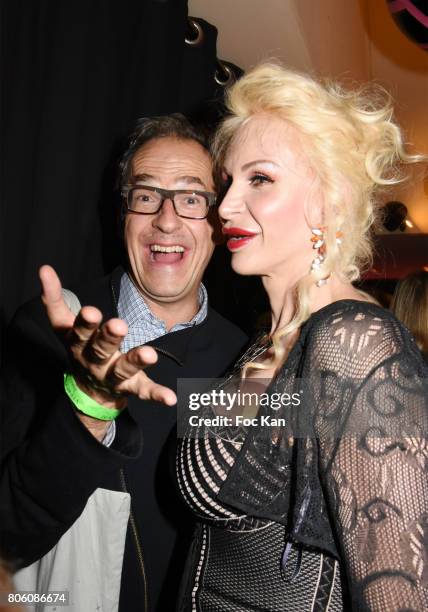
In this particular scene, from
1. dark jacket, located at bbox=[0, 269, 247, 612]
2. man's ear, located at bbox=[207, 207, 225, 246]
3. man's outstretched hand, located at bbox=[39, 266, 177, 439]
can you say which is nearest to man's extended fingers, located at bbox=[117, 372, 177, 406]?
man's outstretched hand, located at bbox=[39, 266, 177, 439]

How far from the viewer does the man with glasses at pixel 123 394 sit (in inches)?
42.2

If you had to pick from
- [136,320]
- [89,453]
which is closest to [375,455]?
[89,453]

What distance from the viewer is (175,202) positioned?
1938 millimetres

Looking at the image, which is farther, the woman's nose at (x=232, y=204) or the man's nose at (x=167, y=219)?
the man's nose at (x=167, y=219)

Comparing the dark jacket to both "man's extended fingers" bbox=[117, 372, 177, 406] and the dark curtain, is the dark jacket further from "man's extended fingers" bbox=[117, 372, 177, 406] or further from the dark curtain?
the dark curtain

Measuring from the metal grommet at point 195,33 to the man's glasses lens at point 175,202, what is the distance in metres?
1.28

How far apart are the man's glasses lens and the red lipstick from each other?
484 millimetres

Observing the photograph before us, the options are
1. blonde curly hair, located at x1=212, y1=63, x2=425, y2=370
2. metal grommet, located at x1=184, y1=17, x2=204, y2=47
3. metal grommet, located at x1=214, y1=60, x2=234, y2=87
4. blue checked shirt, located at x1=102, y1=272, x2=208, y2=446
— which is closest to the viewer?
blonde curly hair, located at x1=212, y1=63, x2=425, y2=370

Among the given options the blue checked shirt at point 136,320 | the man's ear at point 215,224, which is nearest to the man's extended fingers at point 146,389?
the blue checked shirt at point 136,320

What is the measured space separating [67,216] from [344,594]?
5.28ft

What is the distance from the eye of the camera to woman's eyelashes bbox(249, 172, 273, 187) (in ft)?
4.71

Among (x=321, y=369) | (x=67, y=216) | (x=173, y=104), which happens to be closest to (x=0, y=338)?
(x=67, y=216)

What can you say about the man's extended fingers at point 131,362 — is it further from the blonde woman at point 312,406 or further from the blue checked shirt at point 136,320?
the blue checked shirt at point 136,320

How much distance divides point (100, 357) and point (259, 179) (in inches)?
27.0
